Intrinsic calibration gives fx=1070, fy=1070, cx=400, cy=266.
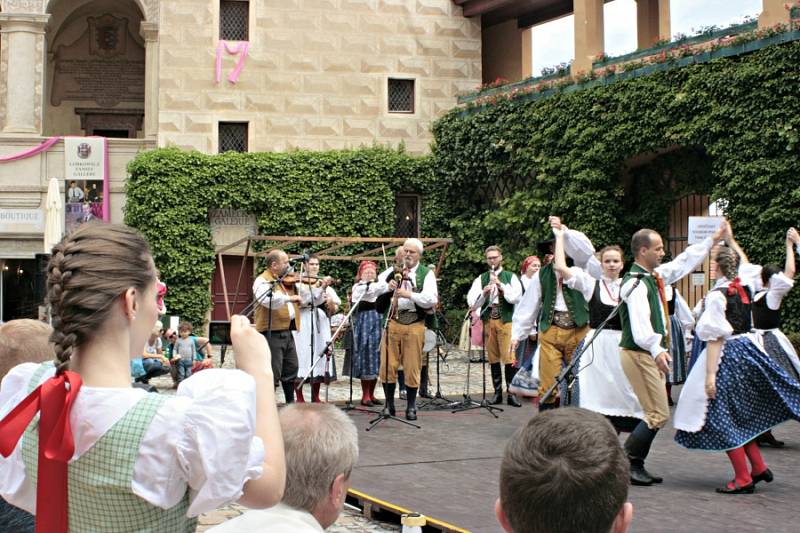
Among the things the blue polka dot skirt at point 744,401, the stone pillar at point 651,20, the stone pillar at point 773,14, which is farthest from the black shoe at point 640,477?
the stone pillar at point 651,20

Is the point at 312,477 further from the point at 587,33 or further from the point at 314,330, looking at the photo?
Result: the point at 587,33

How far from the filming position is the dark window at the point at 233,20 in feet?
82.5

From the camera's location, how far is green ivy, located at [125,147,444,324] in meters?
24.2

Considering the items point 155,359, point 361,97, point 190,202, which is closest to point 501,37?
point 361,97

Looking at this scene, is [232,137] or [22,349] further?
[232,137]

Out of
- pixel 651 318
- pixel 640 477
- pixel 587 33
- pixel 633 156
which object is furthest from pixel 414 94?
pixel 640 477

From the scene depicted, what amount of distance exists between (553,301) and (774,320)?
194cm

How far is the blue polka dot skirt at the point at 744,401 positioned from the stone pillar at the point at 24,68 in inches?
855

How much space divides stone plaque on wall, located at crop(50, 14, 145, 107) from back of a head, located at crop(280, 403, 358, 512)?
98.4 ft

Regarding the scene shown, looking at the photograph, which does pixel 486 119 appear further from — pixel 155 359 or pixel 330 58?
pixel 155 359

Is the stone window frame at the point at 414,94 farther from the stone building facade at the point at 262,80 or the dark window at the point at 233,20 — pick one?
the dark window at the point at 233,20

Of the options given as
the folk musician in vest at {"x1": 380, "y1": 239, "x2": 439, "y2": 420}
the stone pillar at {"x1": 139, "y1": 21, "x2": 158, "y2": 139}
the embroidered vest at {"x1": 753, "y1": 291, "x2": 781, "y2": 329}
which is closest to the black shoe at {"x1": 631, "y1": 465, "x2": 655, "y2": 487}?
the embroidered vest at {"x1": 753, "y1": 291, "x2": 781, "y2": 329}

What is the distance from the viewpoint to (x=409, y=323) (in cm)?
1167

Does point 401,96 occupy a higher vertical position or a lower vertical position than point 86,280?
higher
